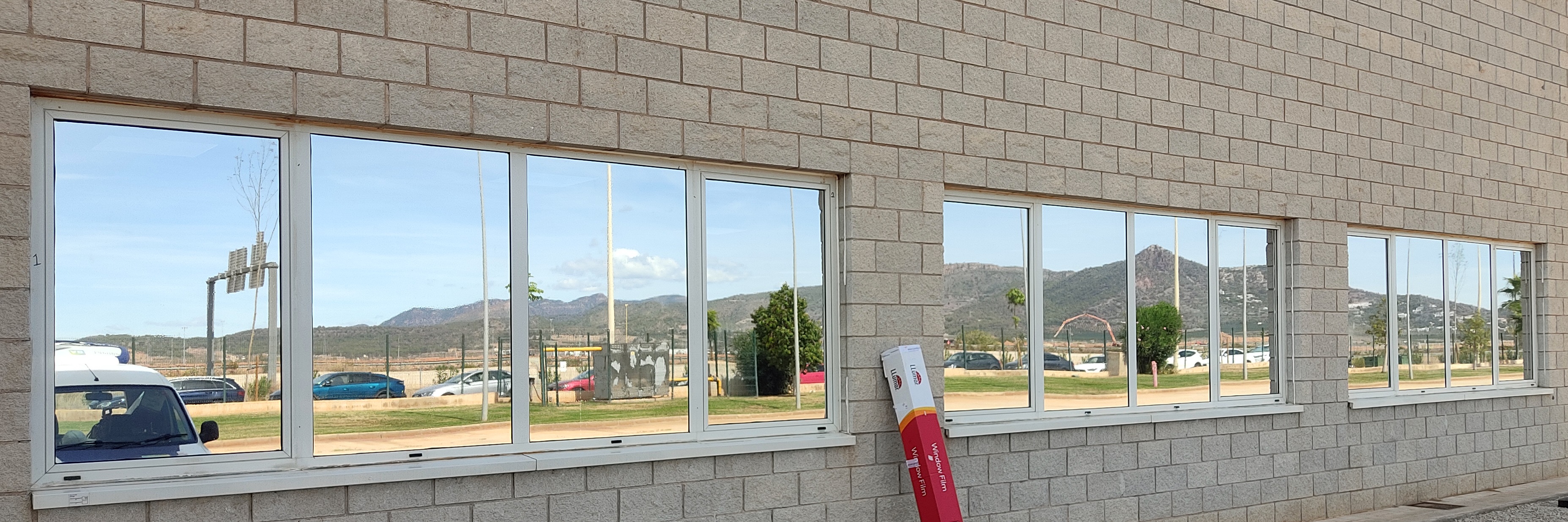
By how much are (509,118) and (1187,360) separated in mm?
5348

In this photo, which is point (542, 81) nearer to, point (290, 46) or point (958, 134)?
point (290, 46)

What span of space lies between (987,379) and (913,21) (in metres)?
2.24

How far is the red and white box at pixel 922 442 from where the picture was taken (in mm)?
6336

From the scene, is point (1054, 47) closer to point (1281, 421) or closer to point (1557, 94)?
point (1281, 421)

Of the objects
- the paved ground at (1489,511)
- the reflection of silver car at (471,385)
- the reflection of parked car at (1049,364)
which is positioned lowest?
the paved ground at (1489,511)

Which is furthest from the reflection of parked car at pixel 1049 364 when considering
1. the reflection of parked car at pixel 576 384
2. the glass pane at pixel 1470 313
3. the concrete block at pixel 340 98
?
the glass pane at pixel 1470 313

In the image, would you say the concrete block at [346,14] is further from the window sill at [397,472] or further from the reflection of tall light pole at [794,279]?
the reflection of tall light pole at [794,279]

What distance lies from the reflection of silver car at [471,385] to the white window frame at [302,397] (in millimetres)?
68

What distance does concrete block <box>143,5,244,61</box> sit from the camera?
4.57 meters

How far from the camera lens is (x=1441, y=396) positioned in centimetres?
1031

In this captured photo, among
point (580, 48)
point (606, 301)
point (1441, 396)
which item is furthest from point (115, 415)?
point (1441, 396)

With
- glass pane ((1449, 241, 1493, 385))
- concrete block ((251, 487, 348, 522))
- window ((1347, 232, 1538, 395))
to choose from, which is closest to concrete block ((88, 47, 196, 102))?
concrete block ((251, 487, 348, 522))

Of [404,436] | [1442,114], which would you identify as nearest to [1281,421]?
[1442,114]

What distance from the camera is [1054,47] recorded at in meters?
7.55
